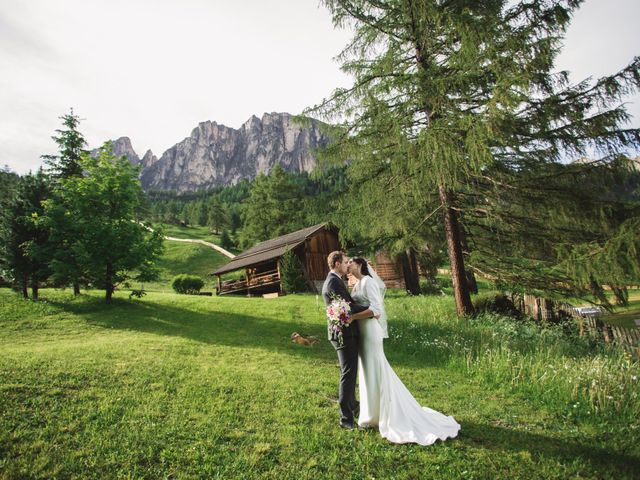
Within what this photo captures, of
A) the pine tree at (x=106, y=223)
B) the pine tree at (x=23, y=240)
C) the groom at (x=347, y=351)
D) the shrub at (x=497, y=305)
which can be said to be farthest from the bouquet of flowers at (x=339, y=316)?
the pine tree at (x=23, y=240)

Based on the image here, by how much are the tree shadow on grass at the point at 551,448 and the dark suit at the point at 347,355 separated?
1594 millimetres

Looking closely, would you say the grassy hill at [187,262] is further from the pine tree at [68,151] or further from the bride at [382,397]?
the bride at [382,397]

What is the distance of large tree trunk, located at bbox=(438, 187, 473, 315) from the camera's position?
11.5m

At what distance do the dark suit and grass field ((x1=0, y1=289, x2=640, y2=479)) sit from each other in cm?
36

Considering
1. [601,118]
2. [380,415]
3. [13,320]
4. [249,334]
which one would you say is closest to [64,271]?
[13,320]

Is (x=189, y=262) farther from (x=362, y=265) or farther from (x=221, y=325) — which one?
(x=362, y=265)

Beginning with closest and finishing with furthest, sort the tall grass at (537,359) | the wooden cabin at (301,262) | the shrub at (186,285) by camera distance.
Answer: the tall grass at (537,359) < the wooden cabin at (301,262) < the shrub at (186,285)

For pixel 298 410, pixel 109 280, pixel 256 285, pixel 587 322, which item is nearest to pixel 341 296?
pixel 298 410

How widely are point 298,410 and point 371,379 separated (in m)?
1.48

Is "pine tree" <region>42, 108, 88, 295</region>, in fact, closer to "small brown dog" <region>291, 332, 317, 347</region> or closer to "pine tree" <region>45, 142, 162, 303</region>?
"pine tree" <region>45, 142, 162, 303</region>

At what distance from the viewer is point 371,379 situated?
5.30 m

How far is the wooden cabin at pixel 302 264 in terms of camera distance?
89.2ft

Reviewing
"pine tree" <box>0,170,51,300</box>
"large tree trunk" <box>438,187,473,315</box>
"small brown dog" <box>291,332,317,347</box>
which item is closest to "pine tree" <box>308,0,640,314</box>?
"large tree trunk" <box>438,187,473,315</box>

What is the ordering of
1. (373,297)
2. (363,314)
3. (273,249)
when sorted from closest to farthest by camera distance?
(363,314)
(373,297)
(273,249)
